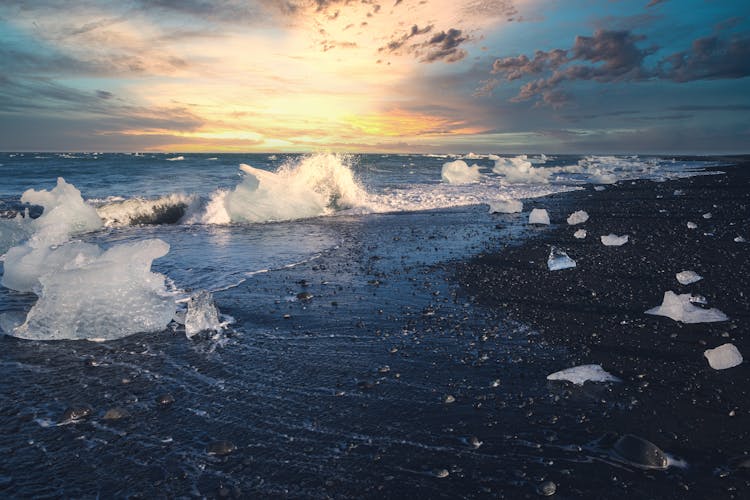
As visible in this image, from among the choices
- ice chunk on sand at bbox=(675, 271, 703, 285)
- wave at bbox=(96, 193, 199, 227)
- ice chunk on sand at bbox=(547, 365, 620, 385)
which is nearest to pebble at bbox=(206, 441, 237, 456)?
ice chunk on sand at bbox=(547, 365, 620, 385)

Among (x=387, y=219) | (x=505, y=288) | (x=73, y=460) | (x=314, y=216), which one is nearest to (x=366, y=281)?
(x=505, y=288)

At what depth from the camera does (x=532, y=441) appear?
3191 mm

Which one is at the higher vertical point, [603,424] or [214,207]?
[214,207]

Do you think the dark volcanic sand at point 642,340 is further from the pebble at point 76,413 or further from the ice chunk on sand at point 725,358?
the pebble at point 76,413

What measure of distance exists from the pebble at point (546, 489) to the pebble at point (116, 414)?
10.6 ft

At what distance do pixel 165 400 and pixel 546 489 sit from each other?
3.15 m

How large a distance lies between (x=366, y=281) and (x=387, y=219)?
8.51 m

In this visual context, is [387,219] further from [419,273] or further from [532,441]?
[532,441]

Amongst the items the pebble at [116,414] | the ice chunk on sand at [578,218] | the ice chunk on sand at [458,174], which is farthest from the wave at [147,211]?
the ice chunk on sand at [458,174]

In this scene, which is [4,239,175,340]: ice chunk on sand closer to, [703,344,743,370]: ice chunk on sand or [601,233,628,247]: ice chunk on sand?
[703,344,743,370]: ice chunk on sand

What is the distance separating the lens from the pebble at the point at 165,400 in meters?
3.72

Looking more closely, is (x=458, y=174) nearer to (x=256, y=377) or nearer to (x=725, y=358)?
(x=725, y=358)

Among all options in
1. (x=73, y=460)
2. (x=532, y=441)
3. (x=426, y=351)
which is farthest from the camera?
(x=426, y=351)

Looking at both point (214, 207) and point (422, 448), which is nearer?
point (422, 448)
